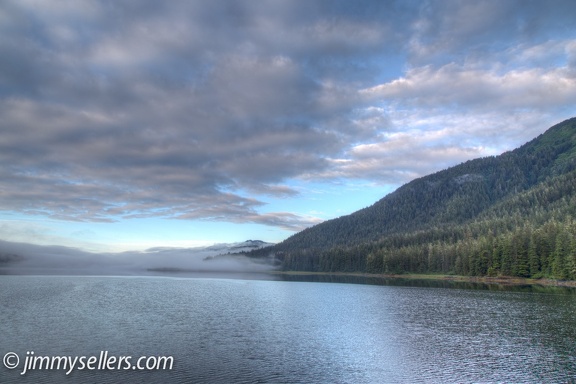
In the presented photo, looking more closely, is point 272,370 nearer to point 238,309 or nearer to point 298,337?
point 298,337

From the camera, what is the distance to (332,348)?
4884cm

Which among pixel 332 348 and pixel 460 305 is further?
pixel 460 305

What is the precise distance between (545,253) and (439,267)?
202ft

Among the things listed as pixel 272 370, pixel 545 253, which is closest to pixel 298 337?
pixel 272 370

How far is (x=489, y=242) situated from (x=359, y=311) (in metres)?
113

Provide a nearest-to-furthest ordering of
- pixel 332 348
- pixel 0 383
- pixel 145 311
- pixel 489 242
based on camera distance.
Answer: pixel 0 383
pixel 332 348
pixel 145 311
pixel 489 242

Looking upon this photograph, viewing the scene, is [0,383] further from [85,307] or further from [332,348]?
[85,307]

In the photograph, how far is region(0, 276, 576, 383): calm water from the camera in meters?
37.3

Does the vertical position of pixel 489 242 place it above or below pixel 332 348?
above

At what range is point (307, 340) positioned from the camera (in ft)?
174

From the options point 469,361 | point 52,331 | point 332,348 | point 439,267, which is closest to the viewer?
point 469,361

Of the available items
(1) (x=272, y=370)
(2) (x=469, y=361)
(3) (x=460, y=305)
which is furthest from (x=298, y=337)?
(3) (x=460, y=305)

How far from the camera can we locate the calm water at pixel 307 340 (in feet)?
122

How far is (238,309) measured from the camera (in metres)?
83.9
